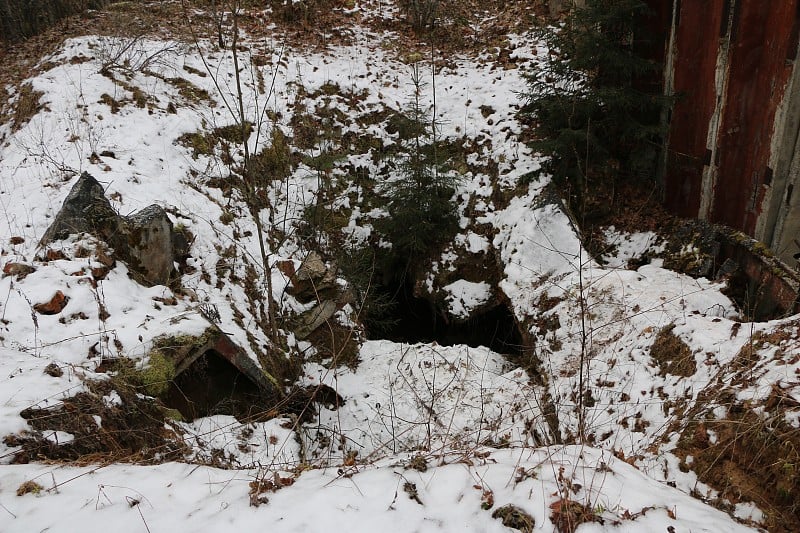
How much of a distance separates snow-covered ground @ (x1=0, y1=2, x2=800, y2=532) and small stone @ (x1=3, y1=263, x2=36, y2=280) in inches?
2.6

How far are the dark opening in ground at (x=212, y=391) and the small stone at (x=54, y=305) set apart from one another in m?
1.23

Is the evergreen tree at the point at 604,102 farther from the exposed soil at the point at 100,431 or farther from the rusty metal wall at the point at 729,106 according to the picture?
the exposed soil at the point at 100,431

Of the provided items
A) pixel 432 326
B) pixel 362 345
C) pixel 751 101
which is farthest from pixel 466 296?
pixel 751 101

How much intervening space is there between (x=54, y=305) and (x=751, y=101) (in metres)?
6.90

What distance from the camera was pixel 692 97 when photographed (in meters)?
5.57

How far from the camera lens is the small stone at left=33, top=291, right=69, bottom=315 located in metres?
4.01

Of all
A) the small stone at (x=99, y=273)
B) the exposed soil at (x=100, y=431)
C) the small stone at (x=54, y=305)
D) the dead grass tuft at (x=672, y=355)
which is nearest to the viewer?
the exposed soil at (x=100, y=431)

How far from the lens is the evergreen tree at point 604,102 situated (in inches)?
225

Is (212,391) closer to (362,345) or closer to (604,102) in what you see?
(362,345)

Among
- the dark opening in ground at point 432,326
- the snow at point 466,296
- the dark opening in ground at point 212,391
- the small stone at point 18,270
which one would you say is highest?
the small stone at point 18,270

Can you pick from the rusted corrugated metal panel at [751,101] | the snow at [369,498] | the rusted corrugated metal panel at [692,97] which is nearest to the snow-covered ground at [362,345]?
the snow at [369,498]

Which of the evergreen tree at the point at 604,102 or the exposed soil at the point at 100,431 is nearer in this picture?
the exposed soil at the point at 100,431

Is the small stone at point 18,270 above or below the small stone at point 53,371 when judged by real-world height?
above

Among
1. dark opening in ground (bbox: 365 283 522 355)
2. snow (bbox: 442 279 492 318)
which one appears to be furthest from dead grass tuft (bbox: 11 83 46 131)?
snow (bbox: 442 279 492 318)
